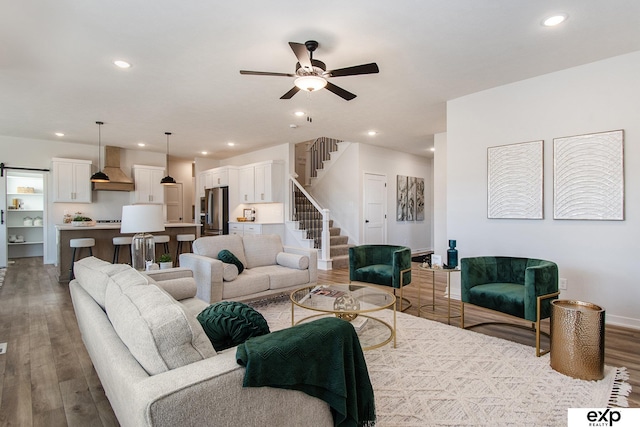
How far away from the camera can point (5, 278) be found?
5707 mm

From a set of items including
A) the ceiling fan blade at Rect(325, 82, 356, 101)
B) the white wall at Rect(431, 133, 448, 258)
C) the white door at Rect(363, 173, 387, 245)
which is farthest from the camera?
the white door at Rect(363, 173, 387, 245)

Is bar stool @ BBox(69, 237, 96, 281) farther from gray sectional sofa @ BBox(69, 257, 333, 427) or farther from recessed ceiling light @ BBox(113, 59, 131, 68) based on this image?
gray sectional sofa @ BBox(69, 257, 333, 427)

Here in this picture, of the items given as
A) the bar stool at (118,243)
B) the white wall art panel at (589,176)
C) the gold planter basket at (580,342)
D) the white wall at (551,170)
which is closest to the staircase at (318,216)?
the white wall at (551,170)

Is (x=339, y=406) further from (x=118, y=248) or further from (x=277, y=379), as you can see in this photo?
(x=118, y=248)

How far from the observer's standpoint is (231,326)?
1700 mm

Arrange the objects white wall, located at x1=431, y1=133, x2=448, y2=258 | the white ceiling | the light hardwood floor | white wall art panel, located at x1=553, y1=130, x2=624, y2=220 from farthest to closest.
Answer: white wall, located at x1=431, y1=133, x2=448, y2=258 → white wall art panel, located at x1=553, y1=130, x2=624, y2=220 → the white ceiling → the light hardwood floor

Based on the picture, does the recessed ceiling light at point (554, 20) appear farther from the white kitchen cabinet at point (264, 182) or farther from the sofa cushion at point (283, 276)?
the white kitchen cabinet at point (264, 182)

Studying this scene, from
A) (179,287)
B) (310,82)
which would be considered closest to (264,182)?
(310,82)

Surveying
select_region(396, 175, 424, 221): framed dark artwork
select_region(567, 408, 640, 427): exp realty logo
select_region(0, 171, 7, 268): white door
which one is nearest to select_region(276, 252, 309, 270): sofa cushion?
select_region(567, 408, 640, 427): exp realty logo

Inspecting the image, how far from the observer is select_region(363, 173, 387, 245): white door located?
7798 mm

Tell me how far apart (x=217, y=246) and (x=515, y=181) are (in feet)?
12.2

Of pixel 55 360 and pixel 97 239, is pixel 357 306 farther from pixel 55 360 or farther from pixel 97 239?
pixel 97 239

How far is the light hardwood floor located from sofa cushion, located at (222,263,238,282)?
1346 mm

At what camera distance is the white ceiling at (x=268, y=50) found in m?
2.61
